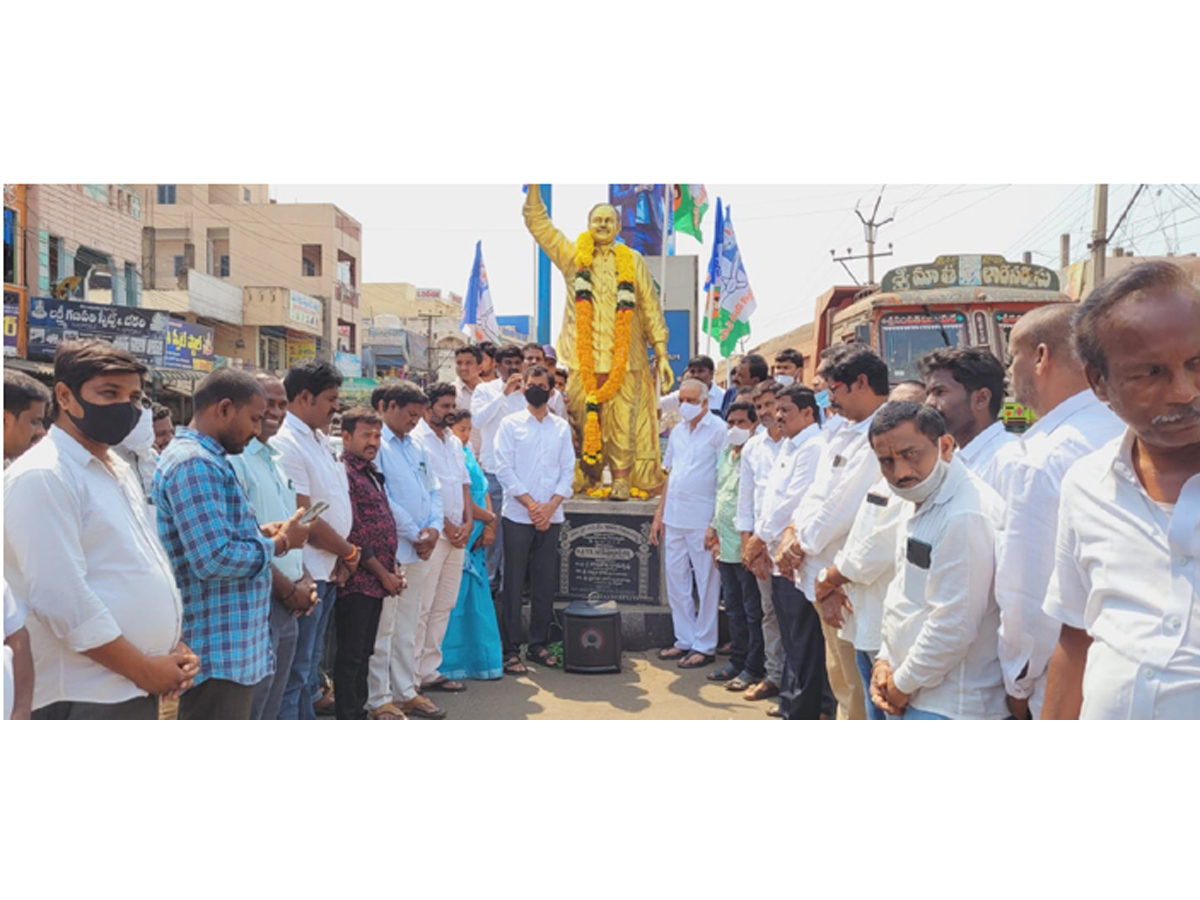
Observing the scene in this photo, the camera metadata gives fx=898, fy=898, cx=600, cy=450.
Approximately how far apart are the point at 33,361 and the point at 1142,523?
52.7 ft

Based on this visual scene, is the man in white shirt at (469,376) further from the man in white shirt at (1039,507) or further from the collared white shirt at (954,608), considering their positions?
the man in white shirt at (1039,507)

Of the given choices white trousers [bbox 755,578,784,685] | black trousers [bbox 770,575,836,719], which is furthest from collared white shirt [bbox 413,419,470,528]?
black trousers [bbox 770,575,836,719]

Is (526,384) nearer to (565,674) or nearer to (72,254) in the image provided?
(565,674)

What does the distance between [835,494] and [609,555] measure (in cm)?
303

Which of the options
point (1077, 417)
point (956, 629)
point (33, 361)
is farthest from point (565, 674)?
point (33, 361)

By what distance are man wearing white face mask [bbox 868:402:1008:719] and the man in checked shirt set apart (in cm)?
212

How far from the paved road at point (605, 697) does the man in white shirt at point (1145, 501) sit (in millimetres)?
3389

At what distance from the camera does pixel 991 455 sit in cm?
315

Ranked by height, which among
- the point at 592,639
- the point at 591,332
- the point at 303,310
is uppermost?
the point at 303,310

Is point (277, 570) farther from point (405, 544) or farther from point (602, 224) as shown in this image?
point (602, 224)

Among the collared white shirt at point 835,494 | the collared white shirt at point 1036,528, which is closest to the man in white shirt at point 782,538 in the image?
the collared white shirt at point 835,494

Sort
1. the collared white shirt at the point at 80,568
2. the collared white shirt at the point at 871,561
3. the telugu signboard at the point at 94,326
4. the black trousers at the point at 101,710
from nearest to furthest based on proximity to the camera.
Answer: the collared white shirt at the point at 80,568, the black trousers at the point at 101,710, the collared white shirt at the point at 871,561, the telugu signboard at the point at 94,326

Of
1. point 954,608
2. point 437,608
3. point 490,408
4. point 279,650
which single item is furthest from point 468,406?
point 954,608

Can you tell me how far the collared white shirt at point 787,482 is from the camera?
A: 4.66 m
